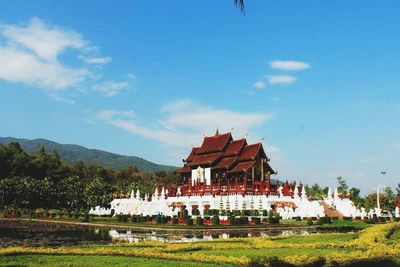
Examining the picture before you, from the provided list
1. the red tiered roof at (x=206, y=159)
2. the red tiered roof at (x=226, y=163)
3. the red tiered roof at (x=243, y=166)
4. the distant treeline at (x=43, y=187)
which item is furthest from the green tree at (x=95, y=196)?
the red tiered roof at (x=243, y=166)

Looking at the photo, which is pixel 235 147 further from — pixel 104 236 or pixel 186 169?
pixel 104 236

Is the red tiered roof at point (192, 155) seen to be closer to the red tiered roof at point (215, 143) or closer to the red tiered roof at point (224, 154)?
the red tiered roof at point (224, 154)

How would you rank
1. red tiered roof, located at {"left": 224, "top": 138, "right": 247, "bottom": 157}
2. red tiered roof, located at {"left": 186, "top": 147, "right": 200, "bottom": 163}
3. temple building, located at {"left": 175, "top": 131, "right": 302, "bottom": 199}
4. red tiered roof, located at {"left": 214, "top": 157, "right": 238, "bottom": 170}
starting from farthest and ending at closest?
red tiered roof, located at {"left": 186, "top": 147, "right": 200, "bottom": 163}
red tiered roof, located at {"left": 224, "top": 138, "right": 247, "bottom": 157}
red tiered roof, located at {"left": 214, "top": 157, "right": 238, "bottom": 170}
temple building, located at {"left": 175, "top": 131, "right": 302, "bottom": 199}

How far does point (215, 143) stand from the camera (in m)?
67.6

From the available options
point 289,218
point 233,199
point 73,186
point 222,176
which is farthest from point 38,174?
point 289,218

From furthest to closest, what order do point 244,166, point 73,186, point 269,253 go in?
point 73,186 < point 244,166 < point 269,253

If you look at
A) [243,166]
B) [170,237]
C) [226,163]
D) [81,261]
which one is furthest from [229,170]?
[81,261]

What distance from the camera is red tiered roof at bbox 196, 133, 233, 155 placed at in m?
65.6

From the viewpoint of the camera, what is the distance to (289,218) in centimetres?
4616

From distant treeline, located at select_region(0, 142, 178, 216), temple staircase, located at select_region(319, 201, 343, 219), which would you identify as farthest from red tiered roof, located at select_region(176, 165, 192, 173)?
temple staircase, located at select_region(319, 201, 343, 219)

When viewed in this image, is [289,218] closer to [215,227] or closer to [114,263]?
[215,227]

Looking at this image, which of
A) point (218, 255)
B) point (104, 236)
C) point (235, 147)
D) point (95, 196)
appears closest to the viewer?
point (218, 255)

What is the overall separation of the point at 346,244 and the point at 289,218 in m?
26.6

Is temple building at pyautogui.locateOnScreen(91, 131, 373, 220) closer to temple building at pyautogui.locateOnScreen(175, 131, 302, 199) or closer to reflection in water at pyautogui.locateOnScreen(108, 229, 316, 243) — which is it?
temple building at pyautogui.locateOnScreen(175, 131, 302, 199)
